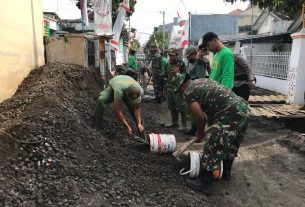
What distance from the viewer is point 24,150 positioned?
3520mm

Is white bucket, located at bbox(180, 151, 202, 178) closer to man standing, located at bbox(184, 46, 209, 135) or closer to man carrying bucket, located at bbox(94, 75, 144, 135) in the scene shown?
man carrying bucket, located at bbox(94, 75, 144, 135)

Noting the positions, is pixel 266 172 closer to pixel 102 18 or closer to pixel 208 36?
pixel 208 36

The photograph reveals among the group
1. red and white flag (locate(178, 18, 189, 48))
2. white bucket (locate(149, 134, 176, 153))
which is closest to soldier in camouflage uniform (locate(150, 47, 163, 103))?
red and white flag (locate(178, 18, 189, 48))

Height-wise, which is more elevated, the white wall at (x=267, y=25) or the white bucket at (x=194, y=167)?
the white wall at (x=267, y=25)

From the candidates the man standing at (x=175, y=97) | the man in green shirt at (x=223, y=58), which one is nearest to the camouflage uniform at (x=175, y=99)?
the man standing at (x=175, y=97)

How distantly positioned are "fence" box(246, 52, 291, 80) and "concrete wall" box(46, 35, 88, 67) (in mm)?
7276

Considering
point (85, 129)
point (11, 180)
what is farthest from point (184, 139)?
point (11, 180)

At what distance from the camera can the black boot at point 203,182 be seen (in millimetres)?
3811

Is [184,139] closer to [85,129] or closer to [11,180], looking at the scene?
[85,129]

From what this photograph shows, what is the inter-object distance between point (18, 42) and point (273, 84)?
9.65 metres

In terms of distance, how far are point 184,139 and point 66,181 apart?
2895 mm

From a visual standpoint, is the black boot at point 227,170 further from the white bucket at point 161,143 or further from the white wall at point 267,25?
the white wall at point 267,25

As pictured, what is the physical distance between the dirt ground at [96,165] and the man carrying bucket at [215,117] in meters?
0.38

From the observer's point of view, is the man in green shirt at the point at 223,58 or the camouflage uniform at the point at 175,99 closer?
the man in green shirt at the point at 223,58
